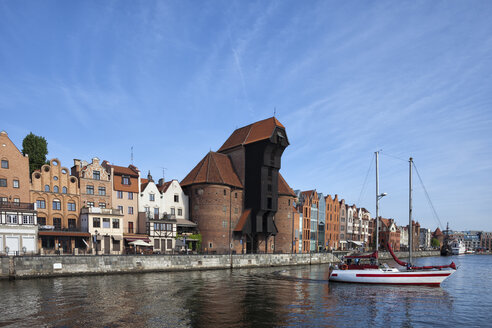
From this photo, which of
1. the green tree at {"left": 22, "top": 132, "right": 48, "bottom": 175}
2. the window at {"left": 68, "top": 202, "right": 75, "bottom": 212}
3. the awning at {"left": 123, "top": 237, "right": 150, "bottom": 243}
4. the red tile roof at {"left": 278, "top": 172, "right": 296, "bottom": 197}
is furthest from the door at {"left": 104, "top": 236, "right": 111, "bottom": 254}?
the red tile roof at {"left": 278, "top": 172, "right": 296, "bottom": 197}

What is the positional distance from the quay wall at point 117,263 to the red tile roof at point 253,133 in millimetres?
24614

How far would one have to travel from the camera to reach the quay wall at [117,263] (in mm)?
47938

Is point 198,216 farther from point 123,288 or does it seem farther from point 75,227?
point 123,288

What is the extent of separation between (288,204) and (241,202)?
39.5 ft

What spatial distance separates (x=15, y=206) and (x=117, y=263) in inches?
690

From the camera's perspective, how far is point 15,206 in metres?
57.0

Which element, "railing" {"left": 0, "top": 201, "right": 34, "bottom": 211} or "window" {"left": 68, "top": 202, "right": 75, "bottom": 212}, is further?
"window" {"left": 68, "top": 202, "right": 75, "bottom": 212}

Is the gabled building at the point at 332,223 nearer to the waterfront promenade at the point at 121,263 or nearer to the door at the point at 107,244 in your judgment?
the waterfront promenade at the point at 121,263

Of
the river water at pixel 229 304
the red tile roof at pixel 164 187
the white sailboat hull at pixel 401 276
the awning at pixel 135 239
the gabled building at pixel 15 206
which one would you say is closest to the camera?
the river water at pixel 229 304

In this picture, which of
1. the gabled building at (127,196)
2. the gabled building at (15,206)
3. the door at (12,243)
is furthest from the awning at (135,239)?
the door at (12,243)

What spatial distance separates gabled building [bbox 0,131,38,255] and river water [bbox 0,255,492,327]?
31.5ft

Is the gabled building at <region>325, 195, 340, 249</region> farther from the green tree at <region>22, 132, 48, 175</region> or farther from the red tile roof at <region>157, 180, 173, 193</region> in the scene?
the green tree at <region>22, 132, 48, 175</region>

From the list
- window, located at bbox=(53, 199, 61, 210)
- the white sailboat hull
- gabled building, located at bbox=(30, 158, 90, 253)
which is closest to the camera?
the white sailboat hull

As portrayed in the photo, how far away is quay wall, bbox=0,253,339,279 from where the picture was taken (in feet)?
157
